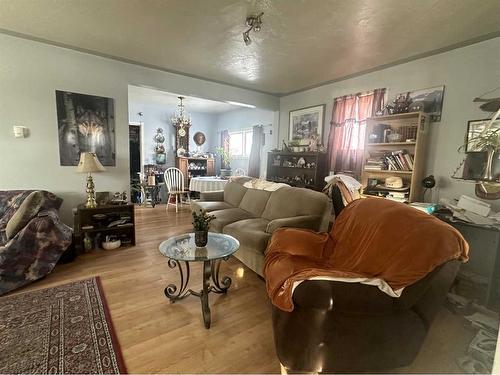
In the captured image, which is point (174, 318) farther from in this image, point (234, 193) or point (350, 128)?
point (350, 128)

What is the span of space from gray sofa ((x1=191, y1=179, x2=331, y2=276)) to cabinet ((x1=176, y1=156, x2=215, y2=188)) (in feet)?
9.45

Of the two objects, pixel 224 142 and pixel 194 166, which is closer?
pixel 194 166

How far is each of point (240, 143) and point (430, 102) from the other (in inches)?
180

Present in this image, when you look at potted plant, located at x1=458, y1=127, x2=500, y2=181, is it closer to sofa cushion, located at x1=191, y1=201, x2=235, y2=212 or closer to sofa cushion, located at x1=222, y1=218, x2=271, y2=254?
sofa cushion, located at x1=222, y1=218, x2=271, y2=254

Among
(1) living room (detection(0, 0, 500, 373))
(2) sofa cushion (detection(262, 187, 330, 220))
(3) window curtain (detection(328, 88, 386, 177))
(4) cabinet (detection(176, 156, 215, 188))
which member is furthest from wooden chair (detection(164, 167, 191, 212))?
(3) window curtain (detection(328, 88, 386, 177))

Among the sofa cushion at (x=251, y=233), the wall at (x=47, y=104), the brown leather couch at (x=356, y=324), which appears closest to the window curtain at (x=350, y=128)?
the sofa cushion at (x=251, y=233)

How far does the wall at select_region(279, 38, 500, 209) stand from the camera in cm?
245

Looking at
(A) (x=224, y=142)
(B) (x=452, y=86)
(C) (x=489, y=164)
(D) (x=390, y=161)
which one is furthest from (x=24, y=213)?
(A) (x=224, y=142)

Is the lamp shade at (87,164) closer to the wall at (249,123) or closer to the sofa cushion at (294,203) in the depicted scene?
the sofa cushion at (294,203)

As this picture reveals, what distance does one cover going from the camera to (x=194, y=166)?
22.3ft

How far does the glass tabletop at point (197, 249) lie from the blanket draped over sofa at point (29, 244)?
1326 millimetres

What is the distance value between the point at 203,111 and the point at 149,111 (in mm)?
1517

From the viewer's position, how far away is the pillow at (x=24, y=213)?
90.7 inches

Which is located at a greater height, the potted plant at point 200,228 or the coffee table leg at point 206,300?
the potted plant at point 200,228
